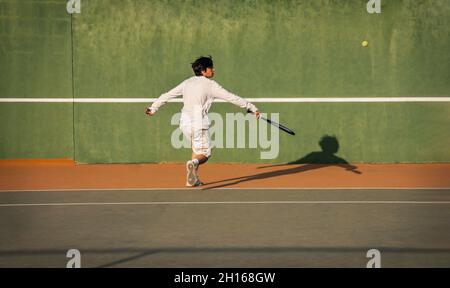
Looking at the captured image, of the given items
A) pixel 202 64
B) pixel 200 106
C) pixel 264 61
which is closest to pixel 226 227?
pixel 200 106

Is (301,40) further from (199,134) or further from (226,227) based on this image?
(226,227)

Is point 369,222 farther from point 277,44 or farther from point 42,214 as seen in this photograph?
point 277,44

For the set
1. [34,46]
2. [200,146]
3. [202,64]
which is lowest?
[200,146]

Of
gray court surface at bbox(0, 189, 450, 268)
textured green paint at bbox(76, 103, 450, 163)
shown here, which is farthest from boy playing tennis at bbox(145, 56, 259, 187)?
textured green paint at bbox(76, 103, 450, 163)

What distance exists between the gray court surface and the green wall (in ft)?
10.4

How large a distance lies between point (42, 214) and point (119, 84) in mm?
5304

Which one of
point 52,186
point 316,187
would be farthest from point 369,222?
point 52,186

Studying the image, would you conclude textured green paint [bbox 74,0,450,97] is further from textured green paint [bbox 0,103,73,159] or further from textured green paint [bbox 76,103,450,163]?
textured green paint [bbox 0,103,73,159]

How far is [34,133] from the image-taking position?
54.1ft

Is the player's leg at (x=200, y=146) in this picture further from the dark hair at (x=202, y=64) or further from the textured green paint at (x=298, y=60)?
Answer: the textured green paint at (x=298, y=60)

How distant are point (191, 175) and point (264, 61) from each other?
3.59m

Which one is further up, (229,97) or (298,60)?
(298,60)
